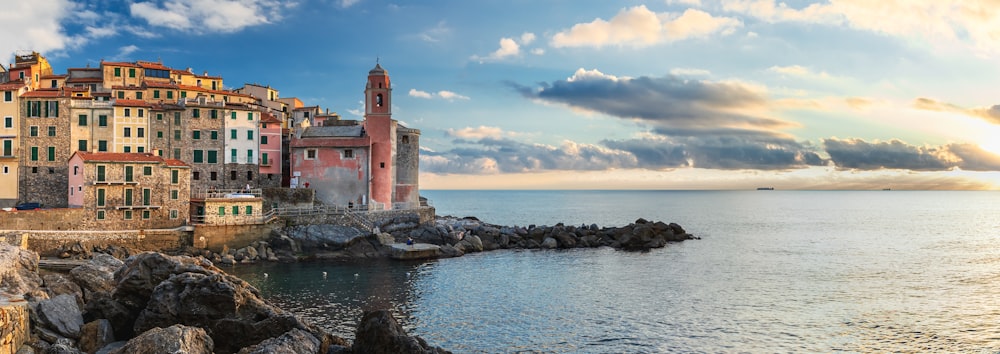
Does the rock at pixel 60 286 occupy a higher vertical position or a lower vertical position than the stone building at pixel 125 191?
lower

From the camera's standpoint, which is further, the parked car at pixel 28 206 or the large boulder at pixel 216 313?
the parked car at pixel 28 206

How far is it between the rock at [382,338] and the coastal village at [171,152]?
40227mm

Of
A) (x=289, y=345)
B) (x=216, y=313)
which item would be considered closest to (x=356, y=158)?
(x=216, y=313)

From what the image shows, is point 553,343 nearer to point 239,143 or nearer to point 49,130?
point 239,143

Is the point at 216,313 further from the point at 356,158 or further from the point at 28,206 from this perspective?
the point at 28,206

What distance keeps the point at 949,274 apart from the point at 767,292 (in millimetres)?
20993

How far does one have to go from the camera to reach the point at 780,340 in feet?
107

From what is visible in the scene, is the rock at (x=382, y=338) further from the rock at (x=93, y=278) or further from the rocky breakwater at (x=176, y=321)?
the rock at (x=93, y=278)

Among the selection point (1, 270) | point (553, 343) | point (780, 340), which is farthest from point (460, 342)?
point (1, 270)

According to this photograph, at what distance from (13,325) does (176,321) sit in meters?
5.87

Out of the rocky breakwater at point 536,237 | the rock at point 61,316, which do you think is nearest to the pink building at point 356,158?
the rocky breakwater at point 536,237

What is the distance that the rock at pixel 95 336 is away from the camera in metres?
25.1

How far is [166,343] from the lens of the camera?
2116 cm

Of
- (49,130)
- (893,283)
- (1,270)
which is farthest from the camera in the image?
(49,130)
